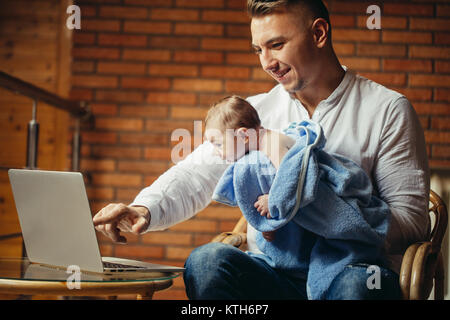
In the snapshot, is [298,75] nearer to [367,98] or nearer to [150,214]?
[367,98]

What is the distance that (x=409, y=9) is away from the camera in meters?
2.46

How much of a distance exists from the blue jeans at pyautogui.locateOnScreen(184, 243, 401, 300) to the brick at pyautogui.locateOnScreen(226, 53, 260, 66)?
5.14ft

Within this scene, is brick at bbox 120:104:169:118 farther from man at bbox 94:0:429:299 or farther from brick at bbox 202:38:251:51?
man at bbox 94:0:429:299

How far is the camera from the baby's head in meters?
1.08

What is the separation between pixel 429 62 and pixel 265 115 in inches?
60.2

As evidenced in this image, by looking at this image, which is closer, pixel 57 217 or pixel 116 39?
pixel 57 217

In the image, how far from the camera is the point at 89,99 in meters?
2.53

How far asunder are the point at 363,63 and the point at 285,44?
1.41 metres

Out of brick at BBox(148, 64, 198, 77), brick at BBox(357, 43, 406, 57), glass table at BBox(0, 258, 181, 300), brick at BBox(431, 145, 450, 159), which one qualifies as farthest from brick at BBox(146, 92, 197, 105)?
glass table at BBox(0, 258, 181, 300)

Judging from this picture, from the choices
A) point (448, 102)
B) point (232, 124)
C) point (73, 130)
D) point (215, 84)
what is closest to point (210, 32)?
point (215, 84)

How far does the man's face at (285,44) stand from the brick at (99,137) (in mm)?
1466

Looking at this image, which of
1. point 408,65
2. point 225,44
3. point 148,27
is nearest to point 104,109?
point 148,27

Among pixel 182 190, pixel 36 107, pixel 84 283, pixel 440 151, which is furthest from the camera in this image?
pixel 440 151

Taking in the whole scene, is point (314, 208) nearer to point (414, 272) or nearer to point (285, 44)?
point (414, 272)
